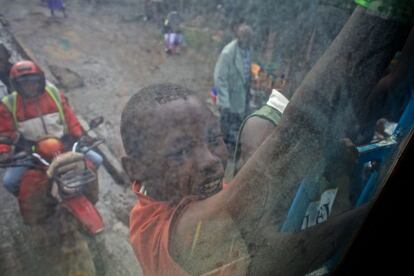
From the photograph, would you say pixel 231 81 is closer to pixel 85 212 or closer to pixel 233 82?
pixel 233 82

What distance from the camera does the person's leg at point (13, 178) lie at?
67cm

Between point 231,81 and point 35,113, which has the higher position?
point 231,81

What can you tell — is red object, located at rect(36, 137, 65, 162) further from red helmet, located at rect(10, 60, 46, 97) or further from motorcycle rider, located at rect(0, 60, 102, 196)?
red helmet, located at rect(10, 60, 46, 97)

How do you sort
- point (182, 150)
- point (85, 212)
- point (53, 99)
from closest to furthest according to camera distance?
1. point (182, 150)
2. point (53, 99)
3. point (85, 212)

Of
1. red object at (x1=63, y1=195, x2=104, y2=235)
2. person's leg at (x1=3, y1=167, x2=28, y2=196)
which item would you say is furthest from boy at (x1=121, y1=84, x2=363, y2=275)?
person's leg at (x1=3, y1=167, x2=28, y2=196)

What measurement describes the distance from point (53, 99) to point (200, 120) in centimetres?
33

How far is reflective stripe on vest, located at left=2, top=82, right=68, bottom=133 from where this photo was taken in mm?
611

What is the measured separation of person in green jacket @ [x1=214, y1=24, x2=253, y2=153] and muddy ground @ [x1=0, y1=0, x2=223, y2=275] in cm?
3

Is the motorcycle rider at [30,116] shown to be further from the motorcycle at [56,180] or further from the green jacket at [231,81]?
the green jacket at [231,81]

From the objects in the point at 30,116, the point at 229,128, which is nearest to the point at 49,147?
the point at 30,116

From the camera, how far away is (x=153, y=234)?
750 mm

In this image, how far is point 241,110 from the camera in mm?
677

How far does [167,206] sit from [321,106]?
14.6 inches

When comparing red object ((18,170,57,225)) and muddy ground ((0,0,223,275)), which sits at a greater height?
muddy ground ((0,0,223,275))
